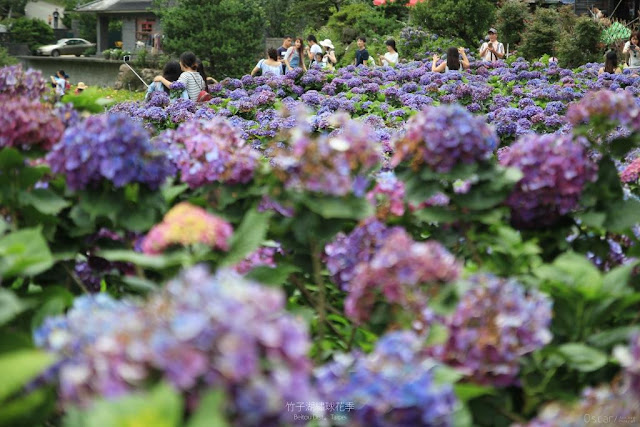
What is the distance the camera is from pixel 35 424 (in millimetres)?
1141

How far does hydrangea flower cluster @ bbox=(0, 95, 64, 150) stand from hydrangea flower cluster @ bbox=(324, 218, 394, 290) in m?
0.67

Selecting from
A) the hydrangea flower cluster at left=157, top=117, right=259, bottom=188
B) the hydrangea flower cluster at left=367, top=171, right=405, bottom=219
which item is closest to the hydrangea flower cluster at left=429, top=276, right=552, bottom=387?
the hydrangea flower cluster at left=367, top=171, right=405, bottom=219

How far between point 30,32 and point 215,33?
3285 cm

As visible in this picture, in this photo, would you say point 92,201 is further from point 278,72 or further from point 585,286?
point 278,72

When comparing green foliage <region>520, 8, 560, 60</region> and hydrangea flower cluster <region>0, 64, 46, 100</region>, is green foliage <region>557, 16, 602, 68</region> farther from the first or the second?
hydrangea flower cluster <region>0, 64, 46, 100</region>

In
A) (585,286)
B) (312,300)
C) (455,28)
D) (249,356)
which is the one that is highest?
(249,356)

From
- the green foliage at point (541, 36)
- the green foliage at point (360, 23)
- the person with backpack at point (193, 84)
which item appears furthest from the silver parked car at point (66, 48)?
the person with backpack at point (193, 84)

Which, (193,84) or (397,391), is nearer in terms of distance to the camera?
(397,391)

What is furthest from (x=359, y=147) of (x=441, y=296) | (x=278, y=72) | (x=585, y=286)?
(x=278, y=72)

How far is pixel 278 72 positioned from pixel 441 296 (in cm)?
870

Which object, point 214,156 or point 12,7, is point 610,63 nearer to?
point 214,156

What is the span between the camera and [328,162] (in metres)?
1.45

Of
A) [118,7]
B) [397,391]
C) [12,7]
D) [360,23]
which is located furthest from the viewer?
[12,7]

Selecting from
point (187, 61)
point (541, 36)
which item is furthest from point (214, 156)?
point (541, 36)
